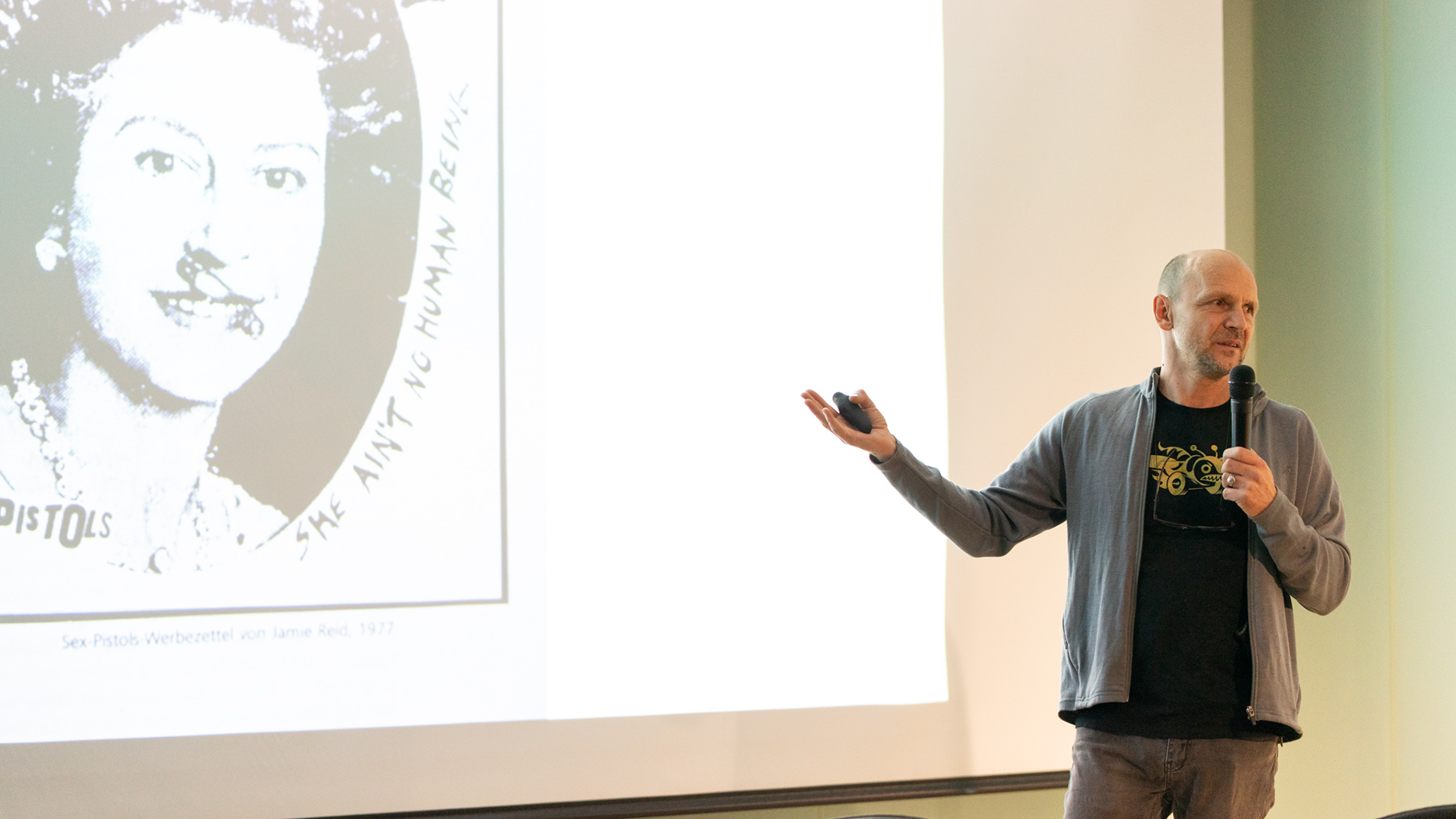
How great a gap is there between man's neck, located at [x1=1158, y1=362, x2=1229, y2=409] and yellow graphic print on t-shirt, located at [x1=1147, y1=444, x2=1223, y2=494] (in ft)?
0.29

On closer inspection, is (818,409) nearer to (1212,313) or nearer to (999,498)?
(999,498)

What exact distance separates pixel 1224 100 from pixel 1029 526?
5.79ft

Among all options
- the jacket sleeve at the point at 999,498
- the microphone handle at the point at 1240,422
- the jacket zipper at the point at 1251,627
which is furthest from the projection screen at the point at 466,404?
the microphone handle at the point at 1240,422

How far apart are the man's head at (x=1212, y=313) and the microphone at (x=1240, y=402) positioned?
0.50 ft

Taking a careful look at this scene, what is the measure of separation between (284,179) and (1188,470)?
1.97 metres

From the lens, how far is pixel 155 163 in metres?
2.19

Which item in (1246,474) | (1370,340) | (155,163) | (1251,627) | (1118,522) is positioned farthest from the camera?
(1370,340)

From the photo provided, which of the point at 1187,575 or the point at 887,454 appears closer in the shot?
the point at 1187,575

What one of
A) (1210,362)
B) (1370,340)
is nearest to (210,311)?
(1210,362)

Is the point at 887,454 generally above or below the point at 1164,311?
below

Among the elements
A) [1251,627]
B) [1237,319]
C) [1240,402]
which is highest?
[1237,319]

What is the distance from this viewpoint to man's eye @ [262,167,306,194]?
87.7 inches

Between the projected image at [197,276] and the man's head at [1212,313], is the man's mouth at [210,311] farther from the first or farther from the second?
the man's head at [1212,313]

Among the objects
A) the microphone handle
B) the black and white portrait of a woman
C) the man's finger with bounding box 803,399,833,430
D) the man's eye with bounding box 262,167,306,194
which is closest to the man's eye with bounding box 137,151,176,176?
the black and white portrait of a woman
